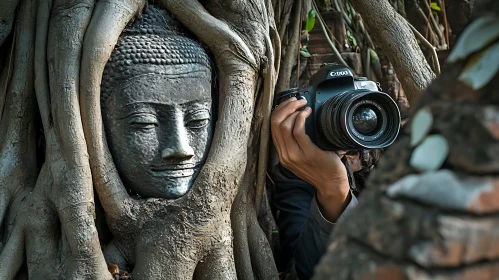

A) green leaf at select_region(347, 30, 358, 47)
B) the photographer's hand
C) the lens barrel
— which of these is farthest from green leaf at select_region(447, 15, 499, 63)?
green leaf at select_region(347, 30, 358, 47)

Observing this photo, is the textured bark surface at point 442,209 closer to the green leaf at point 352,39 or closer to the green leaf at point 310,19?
the green leaf at point 310,19

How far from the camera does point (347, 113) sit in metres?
1.42

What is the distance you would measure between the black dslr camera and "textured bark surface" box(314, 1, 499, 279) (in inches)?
31.3

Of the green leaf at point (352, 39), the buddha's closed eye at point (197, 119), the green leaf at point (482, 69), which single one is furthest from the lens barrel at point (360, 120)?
the green leaf at point (352, 39)

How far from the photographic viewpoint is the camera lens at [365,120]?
145 cm

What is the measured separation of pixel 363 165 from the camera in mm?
1819

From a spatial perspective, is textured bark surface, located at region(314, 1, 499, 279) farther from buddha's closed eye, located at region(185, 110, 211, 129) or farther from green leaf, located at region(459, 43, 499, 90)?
buddha's closed eye, located at region(185, 110, 211, 129)

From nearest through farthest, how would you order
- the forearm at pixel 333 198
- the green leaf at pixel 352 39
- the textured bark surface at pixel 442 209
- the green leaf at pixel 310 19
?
the textured bark surface at pixel 442 209
the forearm at pixel 333 198
the green leaf at pixel 310 19
the green leaf at pixel 352 39

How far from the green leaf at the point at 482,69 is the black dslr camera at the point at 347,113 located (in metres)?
0.81

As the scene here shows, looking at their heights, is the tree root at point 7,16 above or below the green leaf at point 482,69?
below

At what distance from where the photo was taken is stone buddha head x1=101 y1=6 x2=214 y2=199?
146 centimetres

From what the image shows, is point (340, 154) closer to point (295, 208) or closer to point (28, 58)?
point (295, 208)

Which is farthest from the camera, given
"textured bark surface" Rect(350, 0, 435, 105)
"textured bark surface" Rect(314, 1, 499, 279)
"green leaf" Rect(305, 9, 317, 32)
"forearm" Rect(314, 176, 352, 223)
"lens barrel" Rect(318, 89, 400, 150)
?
"green leaf" Rect(305, 9, 317, 32)

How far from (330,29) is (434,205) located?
203 centimetres
